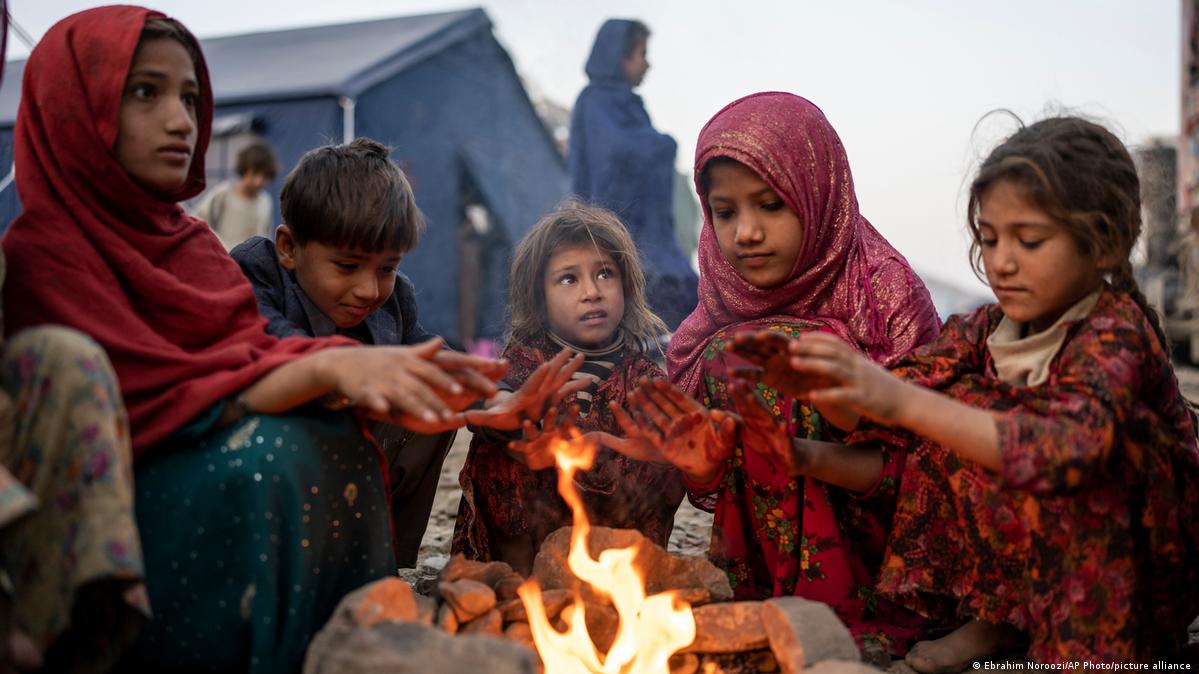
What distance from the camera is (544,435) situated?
264cm

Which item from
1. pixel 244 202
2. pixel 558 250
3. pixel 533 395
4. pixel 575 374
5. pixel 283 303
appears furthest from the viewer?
pixel 244 202

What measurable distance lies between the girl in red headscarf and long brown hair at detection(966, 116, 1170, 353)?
141cm

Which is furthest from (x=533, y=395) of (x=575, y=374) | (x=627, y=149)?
(x=627, y=149)

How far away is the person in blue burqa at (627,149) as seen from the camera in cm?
639

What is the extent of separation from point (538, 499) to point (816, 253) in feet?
4.06

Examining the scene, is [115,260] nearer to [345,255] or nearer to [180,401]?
[180,401]

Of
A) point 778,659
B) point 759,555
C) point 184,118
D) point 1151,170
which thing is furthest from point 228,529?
point 1151,170

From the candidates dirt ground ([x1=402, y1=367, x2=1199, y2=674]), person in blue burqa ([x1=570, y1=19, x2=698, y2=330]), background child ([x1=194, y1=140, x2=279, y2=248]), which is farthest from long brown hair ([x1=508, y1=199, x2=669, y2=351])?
background child ([x1=194, y1=140, x2=279, y2=248])

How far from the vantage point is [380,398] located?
1.90 metres

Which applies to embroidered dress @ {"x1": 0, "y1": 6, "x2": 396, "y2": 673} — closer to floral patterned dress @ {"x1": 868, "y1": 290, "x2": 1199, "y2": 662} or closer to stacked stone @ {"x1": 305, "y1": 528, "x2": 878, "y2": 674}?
stacked stone @ {"x1": 305, "y1": 528, "x2": 878, "y2": 674}

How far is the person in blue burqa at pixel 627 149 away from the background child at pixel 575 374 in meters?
2.83

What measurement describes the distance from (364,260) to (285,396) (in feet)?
3.01

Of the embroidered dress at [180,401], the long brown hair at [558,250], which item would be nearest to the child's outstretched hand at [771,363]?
the embroidered dress at [180,401]

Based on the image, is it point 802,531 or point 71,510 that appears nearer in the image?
point 71,510
